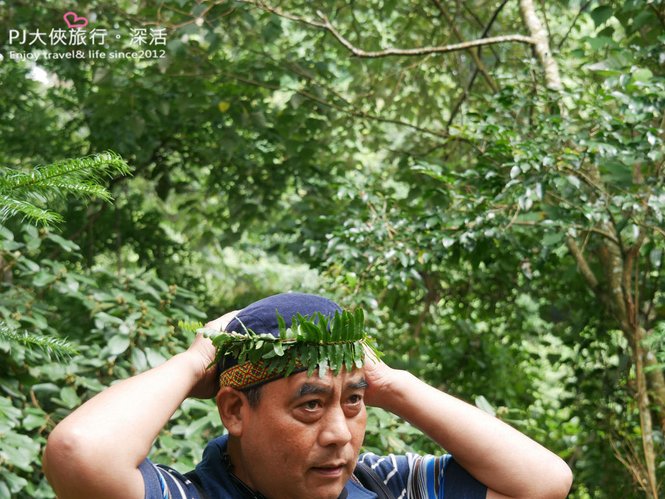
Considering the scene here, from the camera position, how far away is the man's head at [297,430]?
1.49m

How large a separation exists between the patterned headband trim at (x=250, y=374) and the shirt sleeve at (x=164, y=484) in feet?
0.63

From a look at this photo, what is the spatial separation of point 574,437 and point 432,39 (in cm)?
244

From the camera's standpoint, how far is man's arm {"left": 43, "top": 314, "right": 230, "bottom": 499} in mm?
1331

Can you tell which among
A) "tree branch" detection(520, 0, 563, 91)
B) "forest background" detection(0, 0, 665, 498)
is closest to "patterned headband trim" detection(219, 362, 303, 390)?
"forest background" detection(0, 0, 665, 498)

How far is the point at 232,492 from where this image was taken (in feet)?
5.06

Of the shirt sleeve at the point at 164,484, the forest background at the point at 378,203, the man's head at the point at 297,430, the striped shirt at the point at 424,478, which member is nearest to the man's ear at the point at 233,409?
the man's head at the point at 297,430

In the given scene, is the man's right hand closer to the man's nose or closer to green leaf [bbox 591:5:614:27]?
the man's nose

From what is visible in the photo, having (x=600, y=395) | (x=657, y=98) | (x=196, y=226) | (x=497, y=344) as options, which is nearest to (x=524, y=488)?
(x=657, y=98)

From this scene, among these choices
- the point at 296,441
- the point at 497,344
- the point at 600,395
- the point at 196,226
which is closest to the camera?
the point at 296,441

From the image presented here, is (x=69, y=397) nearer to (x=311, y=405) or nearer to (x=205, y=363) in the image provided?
(x=205, y=363)

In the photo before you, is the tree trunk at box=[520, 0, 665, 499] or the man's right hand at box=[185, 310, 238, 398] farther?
the tree trunk at box=[520, 0, 665, 499]

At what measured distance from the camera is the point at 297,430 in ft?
4.86

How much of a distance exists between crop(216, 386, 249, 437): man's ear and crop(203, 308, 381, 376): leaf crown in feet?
0.24

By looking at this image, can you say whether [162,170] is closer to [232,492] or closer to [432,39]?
[432,39]
